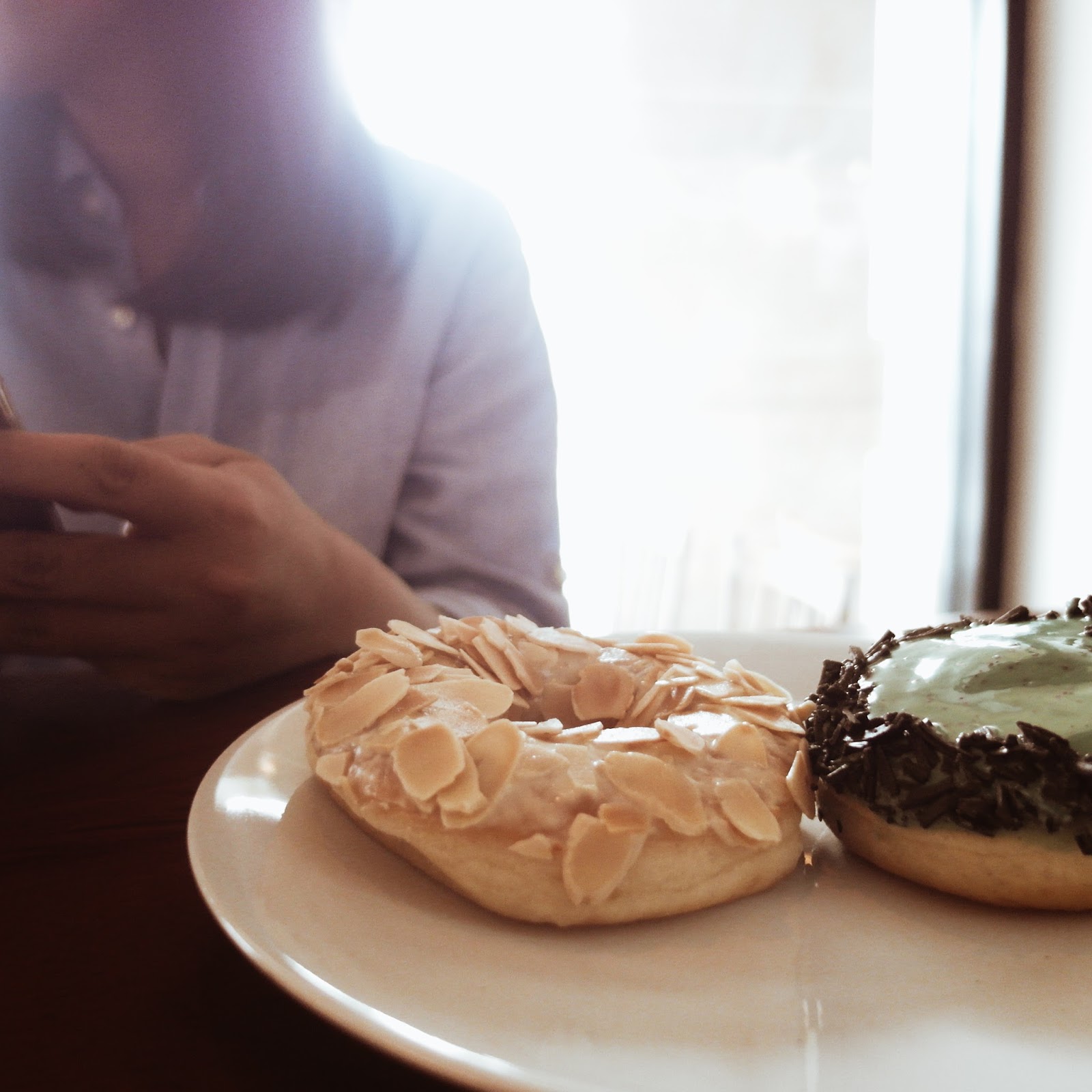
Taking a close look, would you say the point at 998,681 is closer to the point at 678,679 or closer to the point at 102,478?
the point at 678,679

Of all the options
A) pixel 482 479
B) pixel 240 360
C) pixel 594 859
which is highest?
pixel 240 360

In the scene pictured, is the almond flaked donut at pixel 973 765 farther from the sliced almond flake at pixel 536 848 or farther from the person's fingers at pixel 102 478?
the person's fingers at pixel 102 478

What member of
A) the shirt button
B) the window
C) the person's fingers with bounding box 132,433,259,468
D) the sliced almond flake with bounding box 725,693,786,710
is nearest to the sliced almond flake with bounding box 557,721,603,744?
the sliced almond flake with bounding box 725,693,786,710

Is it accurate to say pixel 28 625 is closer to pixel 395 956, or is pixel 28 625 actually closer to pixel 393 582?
pixel 393 582

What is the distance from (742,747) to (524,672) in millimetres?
178

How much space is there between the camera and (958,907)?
46 centimetres

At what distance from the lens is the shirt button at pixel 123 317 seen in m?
1.41

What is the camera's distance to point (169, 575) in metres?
1.08

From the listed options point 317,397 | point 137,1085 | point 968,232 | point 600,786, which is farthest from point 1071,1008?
point 968,232

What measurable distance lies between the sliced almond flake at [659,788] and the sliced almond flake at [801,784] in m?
0.06

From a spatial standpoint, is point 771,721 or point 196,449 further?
point 196,449

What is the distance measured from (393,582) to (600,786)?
960mm

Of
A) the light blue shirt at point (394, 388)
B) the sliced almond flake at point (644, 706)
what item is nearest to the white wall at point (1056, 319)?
the light blue shirt at point (394, 388)

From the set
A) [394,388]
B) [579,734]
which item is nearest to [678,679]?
[579,734]
